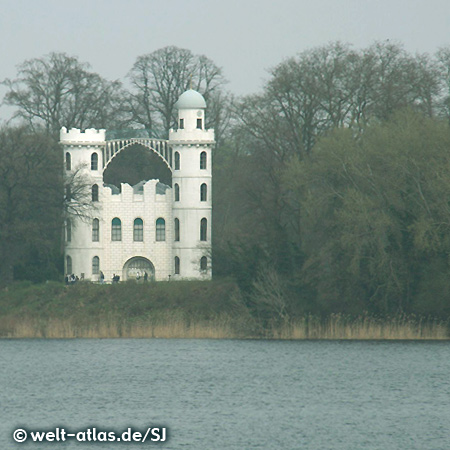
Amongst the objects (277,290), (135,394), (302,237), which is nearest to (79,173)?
(302,237)

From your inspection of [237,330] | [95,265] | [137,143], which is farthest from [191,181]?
[237,330]

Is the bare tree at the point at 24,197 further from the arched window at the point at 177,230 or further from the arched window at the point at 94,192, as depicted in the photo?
the arched window at the point at 177,230

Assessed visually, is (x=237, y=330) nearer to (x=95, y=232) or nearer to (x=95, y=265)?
(x=95, y=265)

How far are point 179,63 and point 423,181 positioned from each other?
1409 inches

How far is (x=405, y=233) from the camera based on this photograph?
5600 cm

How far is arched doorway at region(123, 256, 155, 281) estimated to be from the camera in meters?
81.6

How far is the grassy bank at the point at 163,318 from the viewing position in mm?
55500

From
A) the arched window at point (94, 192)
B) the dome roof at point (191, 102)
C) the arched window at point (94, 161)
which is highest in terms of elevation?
the dome roof at point (191, 102)

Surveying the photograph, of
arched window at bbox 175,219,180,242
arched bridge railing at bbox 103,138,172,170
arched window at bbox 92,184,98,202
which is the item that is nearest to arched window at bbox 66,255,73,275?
arched window at bbox 92,184,98,202

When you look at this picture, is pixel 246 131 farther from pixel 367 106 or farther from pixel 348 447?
pixel 348 447

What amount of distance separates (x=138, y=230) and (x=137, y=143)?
18.2 feet

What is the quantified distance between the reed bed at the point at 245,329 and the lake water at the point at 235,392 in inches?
37.5

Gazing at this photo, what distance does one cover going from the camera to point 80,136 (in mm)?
79688

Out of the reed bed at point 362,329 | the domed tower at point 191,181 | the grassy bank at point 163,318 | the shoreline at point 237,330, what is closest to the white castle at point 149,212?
the domed tower at point 191,181
